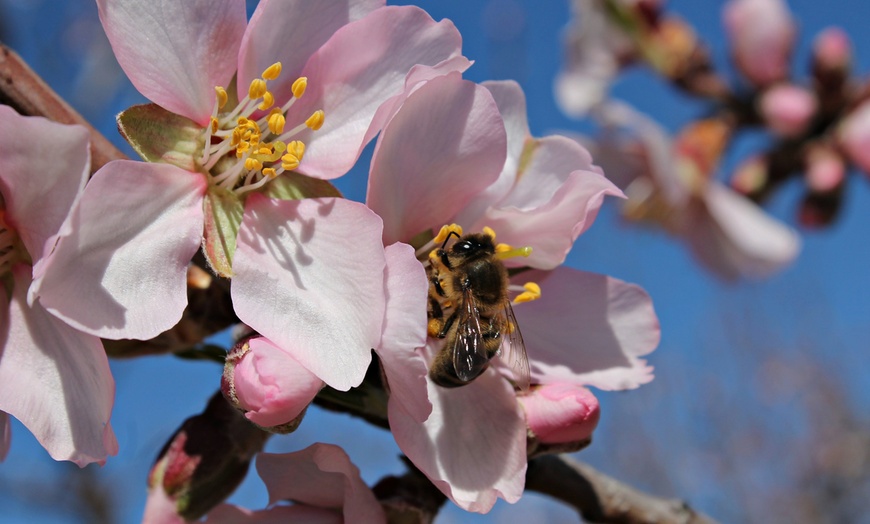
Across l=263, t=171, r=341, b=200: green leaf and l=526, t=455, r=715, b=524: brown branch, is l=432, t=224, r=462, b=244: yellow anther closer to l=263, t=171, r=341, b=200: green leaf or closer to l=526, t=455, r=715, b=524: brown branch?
l=263, t=171, r=341, b=200: green leaf

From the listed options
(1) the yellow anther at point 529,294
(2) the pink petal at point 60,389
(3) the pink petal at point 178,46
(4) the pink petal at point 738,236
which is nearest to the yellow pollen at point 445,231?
(1) the yellow anther at point 529,294

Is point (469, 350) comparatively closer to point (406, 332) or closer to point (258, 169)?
point (406, 332)

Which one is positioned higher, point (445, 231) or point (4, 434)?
point (445, 231)

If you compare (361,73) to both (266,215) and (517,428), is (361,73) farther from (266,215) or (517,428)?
(517,428)

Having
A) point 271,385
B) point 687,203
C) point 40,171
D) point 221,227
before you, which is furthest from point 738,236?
point 40,171

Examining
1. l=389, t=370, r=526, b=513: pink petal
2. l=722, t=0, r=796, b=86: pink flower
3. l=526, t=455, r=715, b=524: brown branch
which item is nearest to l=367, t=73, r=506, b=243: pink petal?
l=389, t=370, r=526, b=513: pink petal

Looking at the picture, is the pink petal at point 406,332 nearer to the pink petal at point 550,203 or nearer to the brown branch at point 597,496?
the pink petal at point 550,203

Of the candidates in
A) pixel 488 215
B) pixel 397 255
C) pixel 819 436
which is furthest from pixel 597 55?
pixel 819 436
